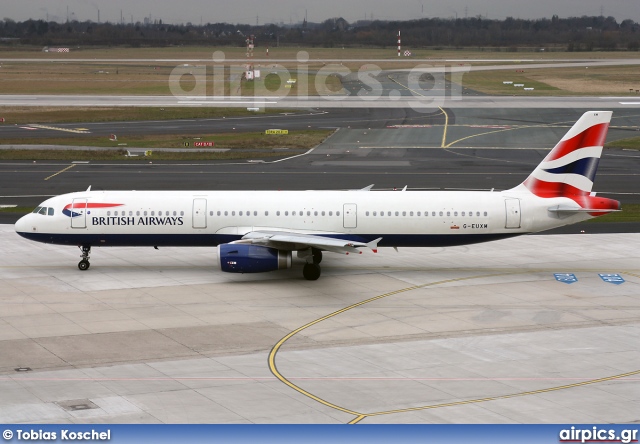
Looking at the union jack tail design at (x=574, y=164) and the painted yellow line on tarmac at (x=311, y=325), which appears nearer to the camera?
the painted yellow line on tarmac at (x=311, y=325)

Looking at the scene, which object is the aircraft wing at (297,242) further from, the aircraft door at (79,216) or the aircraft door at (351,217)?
the aircraft door at (79,216)

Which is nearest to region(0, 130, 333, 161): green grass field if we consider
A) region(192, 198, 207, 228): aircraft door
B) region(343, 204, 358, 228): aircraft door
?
region(192, 198, 207, 228): aircraft door

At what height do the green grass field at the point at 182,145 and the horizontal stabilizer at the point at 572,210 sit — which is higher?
the horizontal stabilizer at the point at 572,210

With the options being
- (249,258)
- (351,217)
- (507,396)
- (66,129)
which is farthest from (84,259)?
(66,129)

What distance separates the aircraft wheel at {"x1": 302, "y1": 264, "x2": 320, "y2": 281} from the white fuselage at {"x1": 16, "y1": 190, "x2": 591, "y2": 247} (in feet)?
6.48

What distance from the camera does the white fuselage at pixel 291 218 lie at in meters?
44.3

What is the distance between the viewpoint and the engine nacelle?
41906 millimetres

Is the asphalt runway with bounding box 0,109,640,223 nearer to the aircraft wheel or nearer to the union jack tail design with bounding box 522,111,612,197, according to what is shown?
the union jack tail design with bounding box 522,111,612,197

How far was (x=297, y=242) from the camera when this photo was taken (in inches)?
1633

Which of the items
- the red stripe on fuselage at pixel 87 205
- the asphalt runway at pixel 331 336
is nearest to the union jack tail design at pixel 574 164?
the asphalt runway at pixel 331 336

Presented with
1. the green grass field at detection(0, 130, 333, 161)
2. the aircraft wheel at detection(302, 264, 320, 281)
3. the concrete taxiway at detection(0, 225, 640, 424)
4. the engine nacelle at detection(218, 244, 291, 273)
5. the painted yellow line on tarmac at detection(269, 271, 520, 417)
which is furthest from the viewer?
the green grass field at detection(0, 130, 333, 161)

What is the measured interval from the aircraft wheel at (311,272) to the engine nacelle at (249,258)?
53.1 inches

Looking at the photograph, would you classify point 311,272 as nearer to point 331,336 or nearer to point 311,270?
point 311,270

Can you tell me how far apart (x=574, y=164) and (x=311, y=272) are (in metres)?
Answer: 14.2
